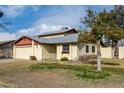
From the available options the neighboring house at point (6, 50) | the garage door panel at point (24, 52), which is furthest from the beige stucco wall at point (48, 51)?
the neighboring house at point (6, 50)

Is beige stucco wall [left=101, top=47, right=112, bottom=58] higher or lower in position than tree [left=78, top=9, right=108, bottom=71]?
lower

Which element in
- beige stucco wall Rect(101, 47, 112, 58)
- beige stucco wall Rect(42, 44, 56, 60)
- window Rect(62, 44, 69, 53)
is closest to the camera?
window Rect(62, 44, 69, 53)

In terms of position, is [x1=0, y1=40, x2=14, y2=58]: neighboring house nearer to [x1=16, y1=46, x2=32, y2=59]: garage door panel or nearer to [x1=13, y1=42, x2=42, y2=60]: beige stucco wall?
[x1=13, y1=42, x2=42, y2=60]: beige stucco wall

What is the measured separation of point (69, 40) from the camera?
124 ft

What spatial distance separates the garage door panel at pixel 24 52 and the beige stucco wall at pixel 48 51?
111 inches

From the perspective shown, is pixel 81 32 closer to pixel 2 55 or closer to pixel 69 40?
pixel 69 40

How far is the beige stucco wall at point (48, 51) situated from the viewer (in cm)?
3934

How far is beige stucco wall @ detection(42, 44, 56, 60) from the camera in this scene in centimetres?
3934

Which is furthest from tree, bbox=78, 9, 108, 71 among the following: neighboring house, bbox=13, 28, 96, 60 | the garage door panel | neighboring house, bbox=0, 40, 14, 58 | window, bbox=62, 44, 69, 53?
neighboring house, bbox=0, 40, 14, 58

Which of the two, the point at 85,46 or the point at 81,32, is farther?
the point at 85,46

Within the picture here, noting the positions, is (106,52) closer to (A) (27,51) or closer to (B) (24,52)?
(A) (27,51)

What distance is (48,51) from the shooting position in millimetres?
39938

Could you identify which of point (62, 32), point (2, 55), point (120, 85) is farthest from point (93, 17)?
point (2, 55)
